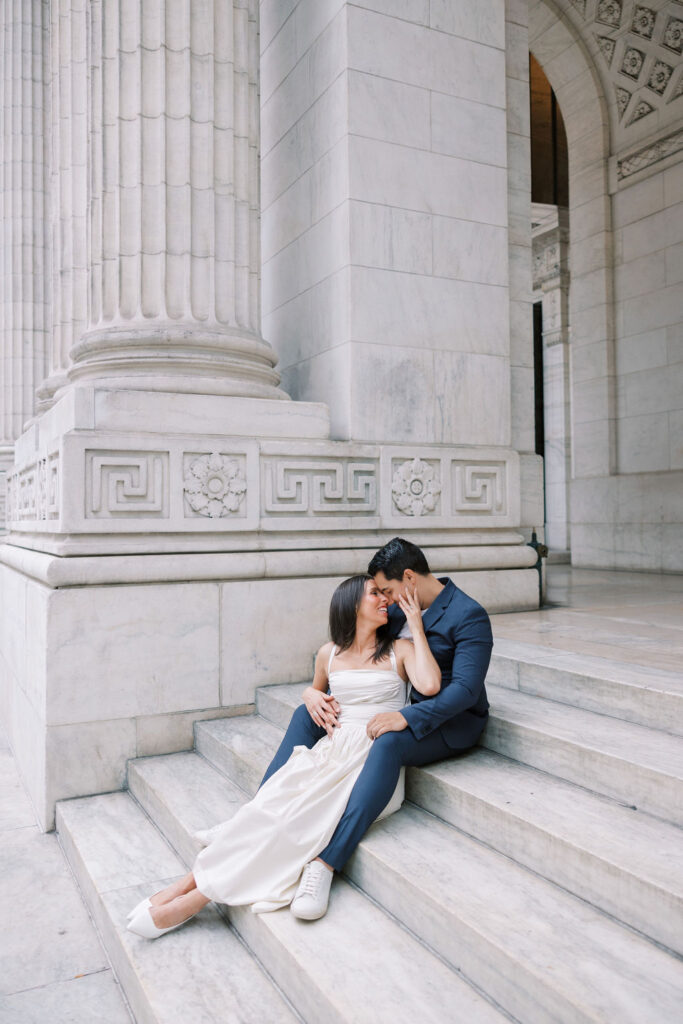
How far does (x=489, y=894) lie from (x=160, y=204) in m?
4.99

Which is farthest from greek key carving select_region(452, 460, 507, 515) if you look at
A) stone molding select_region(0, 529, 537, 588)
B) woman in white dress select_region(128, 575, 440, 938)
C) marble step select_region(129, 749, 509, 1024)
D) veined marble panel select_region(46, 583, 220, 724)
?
marble step select_region(129, 749, 509, 1024)

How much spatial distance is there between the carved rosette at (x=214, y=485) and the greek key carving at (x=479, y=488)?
180 centimetres

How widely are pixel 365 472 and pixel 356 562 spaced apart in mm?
690

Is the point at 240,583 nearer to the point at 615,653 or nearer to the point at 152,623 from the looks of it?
the point at 152,623

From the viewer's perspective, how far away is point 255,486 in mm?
5570

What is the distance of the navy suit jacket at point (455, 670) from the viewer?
11.8 feet

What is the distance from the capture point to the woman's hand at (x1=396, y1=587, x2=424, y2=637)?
381 cm

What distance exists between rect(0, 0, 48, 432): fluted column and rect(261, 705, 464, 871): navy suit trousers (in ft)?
34.6

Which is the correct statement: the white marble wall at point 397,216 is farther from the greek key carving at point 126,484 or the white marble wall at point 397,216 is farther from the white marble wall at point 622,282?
the white marble wall at point 622,282

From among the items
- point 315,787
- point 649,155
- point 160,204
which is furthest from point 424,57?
point 649,155

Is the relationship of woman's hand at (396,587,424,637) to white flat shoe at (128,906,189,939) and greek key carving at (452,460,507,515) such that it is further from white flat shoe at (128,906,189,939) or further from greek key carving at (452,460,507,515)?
greek key carving at (452,460,507,515)

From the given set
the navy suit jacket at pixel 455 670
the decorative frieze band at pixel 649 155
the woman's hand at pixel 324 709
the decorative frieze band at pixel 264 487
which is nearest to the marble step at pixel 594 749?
the navy suit jacket at pixel 455 670

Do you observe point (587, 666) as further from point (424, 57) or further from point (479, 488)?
point (424, 57)

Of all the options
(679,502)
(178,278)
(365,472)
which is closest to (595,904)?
(365,472)
